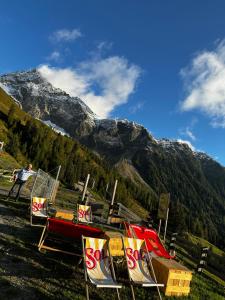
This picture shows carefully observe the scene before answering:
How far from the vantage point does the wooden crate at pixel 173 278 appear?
9.74 meters

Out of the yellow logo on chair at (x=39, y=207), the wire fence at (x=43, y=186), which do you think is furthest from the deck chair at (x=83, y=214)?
the wire fence at (x=43, y=186)

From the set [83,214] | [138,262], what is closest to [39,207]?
[83,214]

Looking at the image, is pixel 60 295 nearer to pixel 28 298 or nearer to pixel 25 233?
pixel 28 298

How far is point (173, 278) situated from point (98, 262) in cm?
238

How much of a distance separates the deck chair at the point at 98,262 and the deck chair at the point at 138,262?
509 millimetres

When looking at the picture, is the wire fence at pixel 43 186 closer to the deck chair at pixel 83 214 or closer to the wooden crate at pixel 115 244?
the deck chair at pixel 83 214

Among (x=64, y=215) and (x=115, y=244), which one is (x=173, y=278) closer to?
(x=115, y=244)

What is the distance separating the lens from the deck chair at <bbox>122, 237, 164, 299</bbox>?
8.87 meters

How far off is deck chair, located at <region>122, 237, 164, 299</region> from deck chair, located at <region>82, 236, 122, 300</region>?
1.67 ft

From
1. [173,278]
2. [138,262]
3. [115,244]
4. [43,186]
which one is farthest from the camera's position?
[43,186]

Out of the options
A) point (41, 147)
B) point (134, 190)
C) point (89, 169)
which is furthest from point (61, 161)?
point (134, 190)

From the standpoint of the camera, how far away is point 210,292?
12.1 meters

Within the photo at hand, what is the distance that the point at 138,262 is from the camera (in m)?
9.55

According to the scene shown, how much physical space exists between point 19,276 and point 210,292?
6.80 meters
